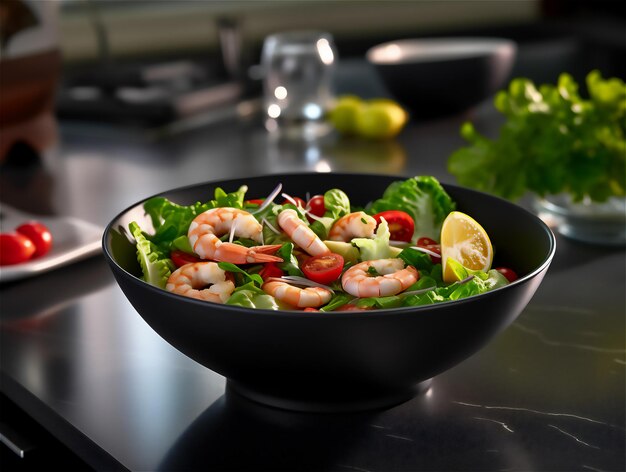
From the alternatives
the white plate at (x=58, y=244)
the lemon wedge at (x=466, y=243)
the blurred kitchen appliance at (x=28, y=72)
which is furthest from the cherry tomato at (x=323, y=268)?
the blurred kitchen appliance at (x=28, y=72)

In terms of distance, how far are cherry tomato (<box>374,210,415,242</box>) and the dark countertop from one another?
186 mm

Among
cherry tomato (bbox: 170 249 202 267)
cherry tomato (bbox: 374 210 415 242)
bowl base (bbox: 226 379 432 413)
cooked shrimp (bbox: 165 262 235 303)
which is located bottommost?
bowl base (bbox: 226 379 432 413)

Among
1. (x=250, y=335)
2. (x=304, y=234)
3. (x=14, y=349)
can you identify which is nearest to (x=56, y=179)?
(x=14, y=349)

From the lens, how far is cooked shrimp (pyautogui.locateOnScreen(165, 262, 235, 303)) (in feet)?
3.22

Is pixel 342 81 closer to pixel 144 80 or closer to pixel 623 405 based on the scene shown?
pixel 144 80

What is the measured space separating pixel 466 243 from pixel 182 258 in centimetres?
35

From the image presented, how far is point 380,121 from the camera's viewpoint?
2348mm

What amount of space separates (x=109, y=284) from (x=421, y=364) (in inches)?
27.4

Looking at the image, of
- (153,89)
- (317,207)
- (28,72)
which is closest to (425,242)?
(317,207)

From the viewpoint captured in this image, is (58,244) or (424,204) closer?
(424,204)

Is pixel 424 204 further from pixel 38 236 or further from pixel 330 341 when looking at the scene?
pixel 38 236

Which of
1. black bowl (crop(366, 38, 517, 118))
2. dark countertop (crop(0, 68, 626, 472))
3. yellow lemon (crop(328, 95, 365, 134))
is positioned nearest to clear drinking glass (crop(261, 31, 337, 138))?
yellow lemon (crop(328, 95, 365, 134))

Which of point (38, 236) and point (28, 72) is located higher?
point (28, 72)

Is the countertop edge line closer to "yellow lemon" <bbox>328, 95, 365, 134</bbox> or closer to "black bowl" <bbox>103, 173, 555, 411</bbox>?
"black bowl" <bbox>103, 173, 555, 411</bbox>
